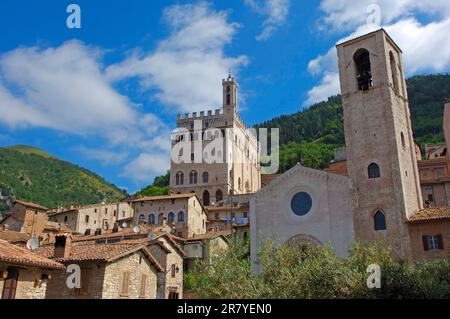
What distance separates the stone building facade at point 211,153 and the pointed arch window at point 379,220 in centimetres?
4563

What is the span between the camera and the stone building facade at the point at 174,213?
5512cm

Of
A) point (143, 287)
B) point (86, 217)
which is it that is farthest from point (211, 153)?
point (143, 287)

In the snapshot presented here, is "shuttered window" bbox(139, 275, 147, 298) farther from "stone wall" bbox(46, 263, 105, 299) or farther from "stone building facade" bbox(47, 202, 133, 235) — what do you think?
"stone building facade" bbox(47, 202, 133, 235)

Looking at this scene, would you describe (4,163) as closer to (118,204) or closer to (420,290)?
(118,204)

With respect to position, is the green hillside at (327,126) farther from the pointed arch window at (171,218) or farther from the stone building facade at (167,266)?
the stone building facade at (167,266)

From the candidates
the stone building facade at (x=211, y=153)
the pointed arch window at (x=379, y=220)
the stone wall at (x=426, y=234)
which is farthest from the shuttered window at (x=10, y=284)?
the stone building facade at (x=211, y=153)

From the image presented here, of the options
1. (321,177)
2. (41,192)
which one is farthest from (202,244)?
(41,192)

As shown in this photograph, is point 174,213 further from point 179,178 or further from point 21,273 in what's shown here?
point 21,273

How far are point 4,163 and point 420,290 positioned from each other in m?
160

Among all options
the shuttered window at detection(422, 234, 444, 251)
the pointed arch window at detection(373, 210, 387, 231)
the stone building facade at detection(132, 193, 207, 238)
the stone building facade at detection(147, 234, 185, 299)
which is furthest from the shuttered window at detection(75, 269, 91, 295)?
the stone building facade at detection(132, 193, 207, 238)

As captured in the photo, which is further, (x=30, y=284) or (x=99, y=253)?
(x=99, y=253)

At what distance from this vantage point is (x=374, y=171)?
111 ft

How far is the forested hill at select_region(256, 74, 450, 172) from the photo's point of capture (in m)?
109

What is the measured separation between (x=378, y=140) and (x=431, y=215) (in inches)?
270
